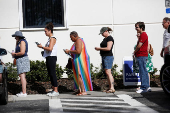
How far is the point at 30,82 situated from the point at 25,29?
7.16 ft

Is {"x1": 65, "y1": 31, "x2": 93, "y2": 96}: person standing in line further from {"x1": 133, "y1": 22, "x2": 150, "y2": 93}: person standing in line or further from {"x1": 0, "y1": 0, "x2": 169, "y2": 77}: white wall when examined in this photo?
{"x1": 0, "y1": 0, "x2": 169, "y2": 77}: white wall

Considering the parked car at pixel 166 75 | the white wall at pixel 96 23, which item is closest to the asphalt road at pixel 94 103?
the parked car at pixel 166 75

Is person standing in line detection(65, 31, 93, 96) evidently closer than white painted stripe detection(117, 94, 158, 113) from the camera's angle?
No

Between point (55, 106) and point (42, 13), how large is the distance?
5.80 m

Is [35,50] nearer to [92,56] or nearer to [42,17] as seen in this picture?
[42,17]

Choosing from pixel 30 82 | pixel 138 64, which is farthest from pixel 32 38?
pixel 138 64

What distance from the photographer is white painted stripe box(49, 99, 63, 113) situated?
6.45 metres

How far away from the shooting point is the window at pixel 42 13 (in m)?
11.8

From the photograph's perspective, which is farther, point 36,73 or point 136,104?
point 36,73

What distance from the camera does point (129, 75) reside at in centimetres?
952

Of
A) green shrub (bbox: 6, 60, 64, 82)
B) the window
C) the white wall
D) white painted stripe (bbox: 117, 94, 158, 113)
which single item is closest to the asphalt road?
white painted stripe (bbox: 117, 94, 158, 113)

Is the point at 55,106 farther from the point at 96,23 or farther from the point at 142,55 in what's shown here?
the point at 96,23

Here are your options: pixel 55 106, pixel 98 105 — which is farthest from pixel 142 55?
pixel 55 106

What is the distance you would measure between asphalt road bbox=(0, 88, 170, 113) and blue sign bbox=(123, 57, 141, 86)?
0.82m
